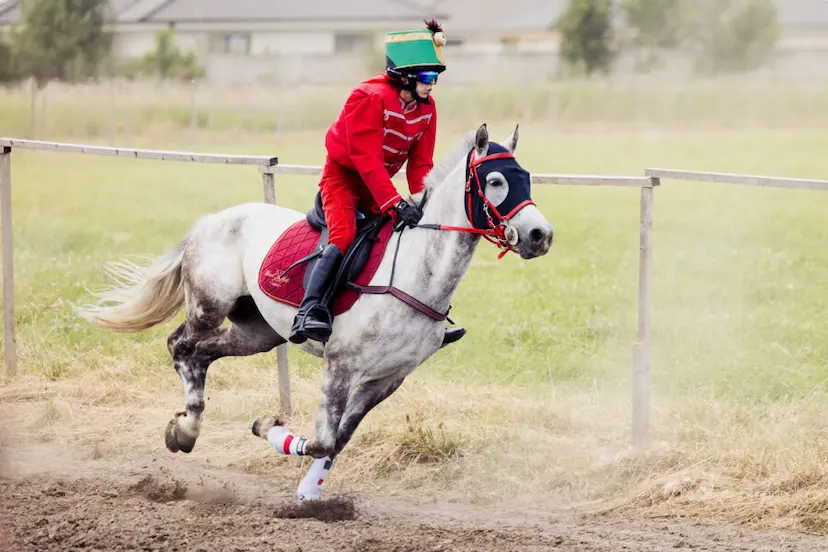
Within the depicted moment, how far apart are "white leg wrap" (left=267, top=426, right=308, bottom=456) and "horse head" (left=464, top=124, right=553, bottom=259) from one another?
152cm

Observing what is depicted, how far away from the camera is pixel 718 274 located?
1190 cm

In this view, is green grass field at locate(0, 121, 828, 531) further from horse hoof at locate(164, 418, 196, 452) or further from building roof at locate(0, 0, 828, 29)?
building roof at locate(0, 0, 828, 29)

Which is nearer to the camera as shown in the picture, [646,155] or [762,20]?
[646,155]

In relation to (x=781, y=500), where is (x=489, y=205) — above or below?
above

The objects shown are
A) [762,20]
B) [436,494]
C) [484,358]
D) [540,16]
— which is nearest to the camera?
[436,494]

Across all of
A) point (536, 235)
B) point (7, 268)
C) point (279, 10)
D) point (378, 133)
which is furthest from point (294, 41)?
point (536, 235)

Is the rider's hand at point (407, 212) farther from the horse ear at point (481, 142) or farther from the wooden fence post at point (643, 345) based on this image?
the wooden fence post at point (643, 345)

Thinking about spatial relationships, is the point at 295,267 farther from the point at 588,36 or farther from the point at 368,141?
the point at 588,36

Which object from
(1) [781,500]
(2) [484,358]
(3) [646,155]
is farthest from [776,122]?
(1) [781,500]

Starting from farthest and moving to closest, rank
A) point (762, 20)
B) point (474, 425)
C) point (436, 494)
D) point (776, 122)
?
1. point (762, 20)
2. point (776, 122)
3. point (474, 425)
4. point (436, 494)

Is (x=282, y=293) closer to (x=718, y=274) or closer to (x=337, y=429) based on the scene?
(x=337, y=429)

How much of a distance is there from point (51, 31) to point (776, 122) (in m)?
22.2

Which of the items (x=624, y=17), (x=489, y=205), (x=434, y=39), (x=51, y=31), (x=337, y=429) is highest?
(x=624, y=17)

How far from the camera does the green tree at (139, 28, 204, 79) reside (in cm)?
3824
